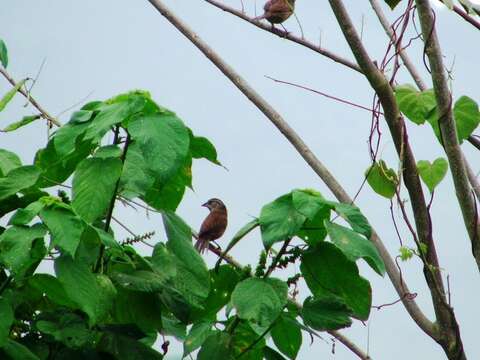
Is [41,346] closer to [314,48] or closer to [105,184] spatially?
[105,184]

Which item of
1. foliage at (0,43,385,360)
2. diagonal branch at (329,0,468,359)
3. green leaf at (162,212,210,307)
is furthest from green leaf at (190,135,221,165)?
diagonal branch at (329,0,468,359)

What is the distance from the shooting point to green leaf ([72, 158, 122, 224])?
1.19 m

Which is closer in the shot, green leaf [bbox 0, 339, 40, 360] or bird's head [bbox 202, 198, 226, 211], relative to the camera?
green leaf [bbox 0, 339, 40, 360]

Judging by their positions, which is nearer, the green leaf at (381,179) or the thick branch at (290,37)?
the green leaf at (381,179)

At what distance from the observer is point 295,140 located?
2.09 meters

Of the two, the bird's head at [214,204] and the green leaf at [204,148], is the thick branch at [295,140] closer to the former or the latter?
the bird's head at [214,204]

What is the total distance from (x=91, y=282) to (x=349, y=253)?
373 millimetres

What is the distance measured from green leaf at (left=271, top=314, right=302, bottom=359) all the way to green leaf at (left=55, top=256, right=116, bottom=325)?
0.32m

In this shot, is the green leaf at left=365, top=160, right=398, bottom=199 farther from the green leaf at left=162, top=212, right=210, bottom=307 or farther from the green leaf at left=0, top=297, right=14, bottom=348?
the green leaf at left=0, top=297, right=14, bottom=348

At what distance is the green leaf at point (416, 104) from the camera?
1.89 m

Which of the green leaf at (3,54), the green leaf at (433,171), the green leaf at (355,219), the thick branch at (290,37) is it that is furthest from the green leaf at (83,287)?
the thick branch at (290,37)

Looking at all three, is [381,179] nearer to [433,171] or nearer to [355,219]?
[433,171]

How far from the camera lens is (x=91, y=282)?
3.88ft

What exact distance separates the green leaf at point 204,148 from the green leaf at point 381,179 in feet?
2.25
